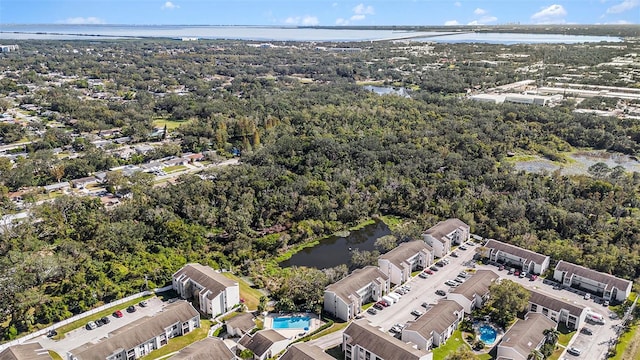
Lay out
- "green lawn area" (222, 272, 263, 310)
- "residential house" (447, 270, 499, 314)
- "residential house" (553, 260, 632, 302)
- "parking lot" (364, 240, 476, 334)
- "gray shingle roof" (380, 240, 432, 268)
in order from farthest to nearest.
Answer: "gray shingle roof" (380, 240, 432, 268) < "residential house" (553, 260, 632, 302) < "green lawn area" (222, 272, 263, 310) < "residential house" (447, 270, 499, 314) < "parking lot" (364, 240, 476, 334)

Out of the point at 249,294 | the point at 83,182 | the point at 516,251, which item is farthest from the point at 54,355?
the point at 516,251

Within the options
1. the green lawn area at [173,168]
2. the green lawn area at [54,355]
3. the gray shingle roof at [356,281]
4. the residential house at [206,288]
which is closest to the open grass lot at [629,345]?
the gray shingle roof at [356,281]

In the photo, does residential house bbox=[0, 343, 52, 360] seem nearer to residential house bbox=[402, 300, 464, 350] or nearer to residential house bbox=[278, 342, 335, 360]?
residential house bbox=[278, 342, 335, 360]

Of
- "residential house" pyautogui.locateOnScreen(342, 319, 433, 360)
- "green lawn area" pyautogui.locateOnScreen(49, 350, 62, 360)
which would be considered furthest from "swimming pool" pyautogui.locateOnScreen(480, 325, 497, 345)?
"green lawn area" pyautogui.locateOnScreen(49, 350, 62, 360)

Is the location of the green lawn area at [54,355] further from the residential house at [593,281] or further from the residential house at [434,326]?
the residential house at [593,281]

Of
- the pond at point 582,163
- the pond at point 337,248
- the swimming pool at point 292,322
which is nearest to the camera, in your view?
the swimming pool at point 292,322
